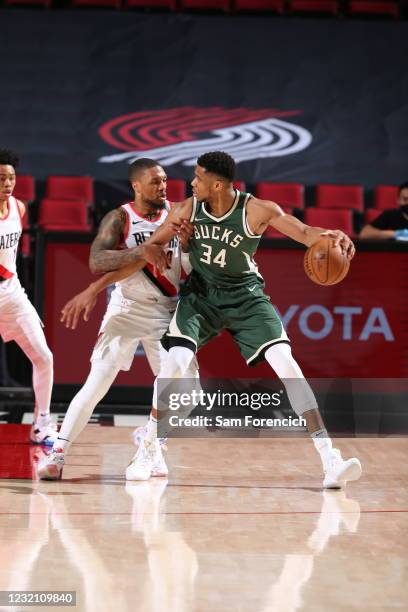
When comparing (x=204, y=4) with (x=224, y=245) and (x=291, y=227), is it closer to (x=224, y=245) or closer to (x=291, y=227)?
(x=224, y=245)

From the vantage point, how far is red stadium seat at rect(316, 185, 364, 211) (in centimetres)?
1267

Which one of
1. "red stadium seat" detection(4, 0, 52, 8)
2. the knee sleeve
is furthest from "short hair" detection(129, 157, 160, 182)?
"red stadium seat" detection(4, 0, 52, 8)

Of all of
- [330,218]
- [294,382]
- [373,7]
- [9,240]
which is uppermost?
[373,7]

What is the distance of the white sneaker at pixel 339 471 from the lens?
18.1ft

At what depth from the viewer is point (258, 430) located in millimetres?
7660

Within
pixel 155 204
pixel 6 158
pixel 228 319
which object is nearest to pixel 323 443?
pixel 228 319

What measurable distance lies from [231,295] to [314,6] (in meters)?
10.0

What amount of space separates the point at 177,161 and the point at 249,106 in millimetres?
1519

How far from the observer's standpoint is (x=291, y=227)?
555 cm

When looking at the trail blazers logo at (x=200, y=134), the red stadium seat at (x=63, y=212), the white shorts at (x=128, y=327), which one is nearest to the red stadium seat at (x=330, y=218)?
the trail blazers logo at (x=200, y=134)

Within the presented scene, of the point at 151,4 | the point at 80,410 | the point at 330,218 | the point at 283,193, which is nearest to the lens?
the point at 80,410

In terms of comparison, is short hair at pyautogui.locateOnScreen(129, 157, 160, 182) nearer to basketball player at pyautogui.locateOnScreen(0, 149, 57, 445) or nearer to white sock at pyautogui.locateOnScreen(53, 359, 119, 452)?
basketball player at pyautogui.locateOnScreen(0, 149, 57, 445)

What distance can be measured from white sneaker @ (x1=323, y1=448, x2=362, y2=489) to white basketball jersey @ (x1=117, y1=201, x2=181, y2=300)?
1427 mm

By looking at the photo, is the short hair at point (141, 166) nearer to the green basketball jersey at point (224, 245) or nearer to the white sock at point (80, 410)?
the green basketball jersey at point (224, 245)
